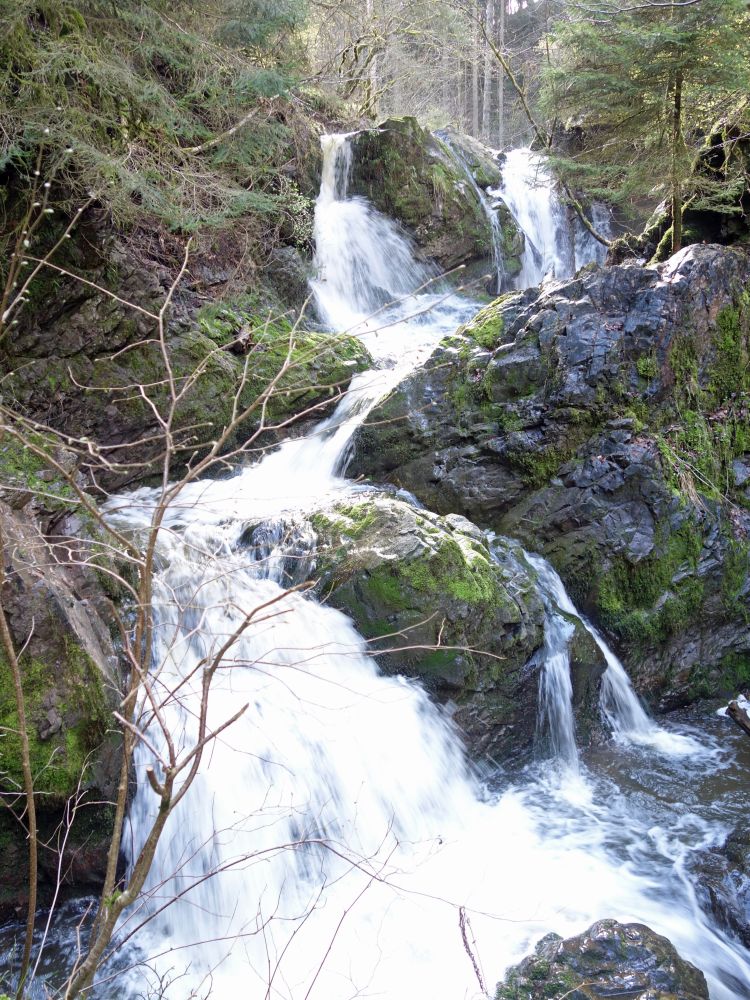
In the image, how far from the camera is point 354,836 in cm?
433

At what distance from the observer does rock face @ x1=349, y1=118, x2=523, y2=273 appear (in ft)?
40.0

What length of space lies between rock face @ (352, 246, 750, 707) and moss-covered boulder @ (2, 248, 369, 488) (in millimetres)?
1492

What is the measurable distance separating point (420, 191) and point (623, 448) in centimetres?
817

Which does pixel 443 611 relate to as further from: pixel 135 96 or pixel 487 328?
pixel 135 96

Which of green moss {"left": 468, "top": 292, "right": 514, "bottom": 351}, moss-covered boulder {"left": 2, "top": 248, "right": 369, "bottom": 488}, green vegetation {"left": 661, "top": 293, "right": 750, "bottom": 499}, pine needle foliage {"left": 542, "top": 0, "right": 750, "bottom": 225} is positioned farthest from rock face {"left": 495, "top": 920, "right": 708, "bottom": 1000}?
pine needle foliage {"left": 542, "top": 0, "right": 750, "bottom": 225}

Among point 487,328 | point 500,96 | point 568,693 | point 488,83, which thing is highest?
point 488,83

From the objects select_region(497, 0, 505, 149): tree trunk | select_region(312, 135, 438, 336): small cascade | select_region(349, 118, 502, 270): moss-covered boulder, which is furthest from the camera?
select_region(497, 0, 505, 149): tree trunk

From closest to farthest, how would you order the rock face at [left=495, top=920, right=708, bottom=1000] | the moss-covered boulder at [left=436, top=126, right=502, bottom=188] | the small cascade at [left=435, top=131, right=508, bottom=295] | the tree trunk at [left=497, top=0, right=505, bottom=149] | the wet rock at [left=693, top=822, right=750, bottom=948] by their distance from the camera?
the rock face at [left=495, top=920, right=708, bottom=1000] → the wet rock at [left=693, top=822, right=750, bottom=948] → the small cascade at [left=435, top=131, right=508, bottom=295] → the moss-covered boulder at [left=436, top=126, right=502, bottom=188] → the tree trunk at [left=497, top=0, right=505, bottom=149]

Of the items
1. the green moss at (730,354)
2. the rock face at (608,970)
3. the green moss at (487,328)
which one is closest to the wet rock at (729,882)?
the rock face at (608,970)

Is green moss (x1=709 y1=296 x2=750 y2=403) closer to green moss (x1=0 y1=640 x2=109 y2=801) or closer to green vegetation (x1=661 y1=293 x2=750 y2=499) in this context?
green vegetation (x1=661 y1=293 x2=750 y2=499)

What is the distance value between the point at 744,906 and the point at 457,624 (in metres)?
2.33

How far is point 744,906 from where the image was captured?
3.68 metres

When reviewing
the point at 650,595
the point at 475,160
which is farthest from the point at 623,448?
the point at 475,160

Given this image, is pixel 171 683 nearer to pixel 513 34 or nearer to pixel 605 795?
pixel 605 795
